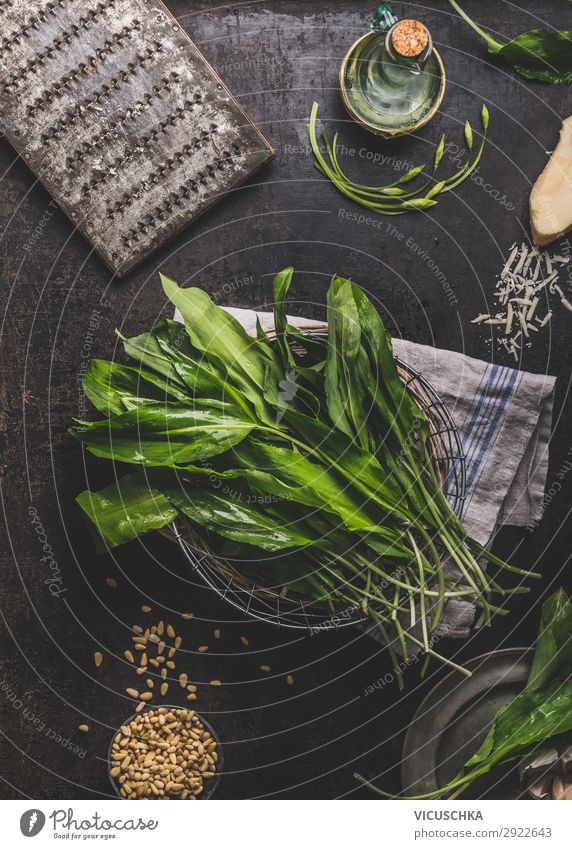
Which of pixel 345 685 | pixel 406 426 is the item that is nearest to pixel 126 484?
pixel 406 426

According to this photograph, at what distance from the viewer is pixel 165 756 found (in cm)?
169

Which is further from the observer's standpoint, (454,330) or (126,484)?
(454,330)

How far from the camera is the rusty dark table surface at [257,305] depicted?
1.72m

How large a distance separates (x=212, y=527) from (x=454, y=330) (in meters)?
0.76

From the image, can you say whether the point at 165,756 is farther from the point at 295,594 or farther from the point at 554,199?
the point at 554,199

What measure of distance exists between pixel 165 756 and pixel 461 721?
2.28ft

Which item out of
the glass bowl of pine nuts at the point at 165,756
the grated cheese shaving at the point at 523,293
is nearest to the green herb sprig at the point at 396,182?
the grated cheese shaving at the point at 523,293

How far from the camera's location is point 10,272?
1.74 m

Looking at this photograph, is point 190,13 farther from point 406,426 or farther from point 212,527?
point 212,527

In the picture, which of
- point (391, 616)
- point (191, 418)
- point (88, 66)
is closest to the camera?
point (191, 418)

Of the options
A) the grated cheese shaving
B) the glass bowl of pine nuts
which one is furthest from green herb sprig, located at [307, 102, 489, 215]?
the glass bowl of pine nuts

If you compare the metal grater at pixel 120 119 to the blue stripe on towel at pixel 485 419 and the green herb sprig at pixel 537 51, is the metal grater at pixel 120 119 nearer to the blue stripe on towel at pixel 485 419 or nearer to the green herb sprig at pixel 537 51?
the green herb sprig at pixel 537 51

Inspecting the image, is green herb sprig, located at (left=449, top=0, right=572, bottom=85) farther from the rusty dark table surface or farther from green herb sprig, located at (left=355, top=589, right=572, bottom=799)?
green herb sprig, located at (left=355, top=589, right=572, bottom=799)
